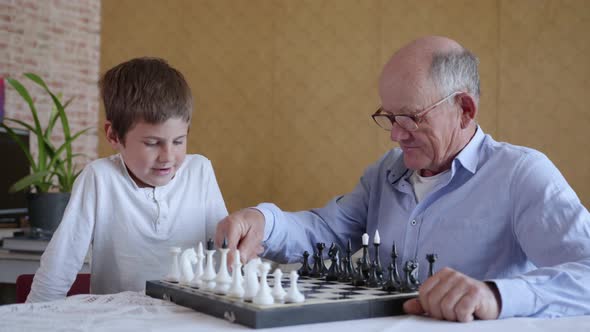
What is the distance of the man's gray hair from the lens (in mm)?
1849

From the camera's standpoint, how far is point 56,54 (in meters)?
6.03

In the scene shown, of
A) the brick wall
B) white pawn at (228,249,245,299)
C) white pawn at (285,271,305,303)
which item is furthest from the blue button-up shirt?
the brick wall

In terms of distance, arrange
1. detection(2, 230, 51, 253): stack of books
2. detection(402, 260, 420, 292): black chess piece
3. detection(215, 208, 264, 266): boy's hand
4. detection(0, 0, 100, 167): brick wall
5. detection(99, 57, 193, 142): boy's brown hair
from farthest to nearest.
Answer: detection(0, 0, 100, 167): brick wall, detection(2, 230, 51, 253): stack of books, detection(99, 57, 193, 142): boy's brown hair, detection(215, 208, 264, 266): boy's hand, detection(402, 260, 420, 292): black chess piece

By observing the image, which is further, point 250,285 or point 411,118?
point 411,118

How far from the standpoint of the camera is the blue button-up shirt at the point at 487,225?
140 centimetres

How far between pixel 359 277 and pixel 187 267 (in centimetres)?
38

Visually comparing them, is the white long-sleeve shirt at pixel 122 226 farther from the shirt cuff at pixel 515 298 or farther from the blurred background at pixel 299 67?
the blurred background at pixel 299 67

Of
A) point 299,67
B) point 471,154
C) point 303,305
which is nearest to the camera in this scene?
point 303,305

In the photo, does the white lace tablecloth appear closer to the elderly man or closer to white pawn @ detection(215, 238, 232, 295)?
white pawn @ detection(215, 238, 232, 295)

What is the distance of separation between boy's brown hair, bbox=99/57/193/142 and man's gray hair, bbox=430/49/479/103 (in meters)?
0.73

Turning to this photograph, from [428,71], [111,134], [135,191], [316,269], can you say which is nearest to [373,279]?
[316,269]

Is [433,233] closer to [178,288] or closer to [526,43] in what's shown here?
[178,288]

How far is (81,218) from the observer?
1936 mm

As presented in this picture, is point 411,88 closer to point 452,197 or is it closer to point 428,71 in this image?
point 428,71
